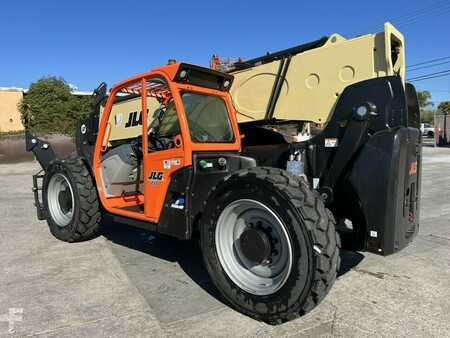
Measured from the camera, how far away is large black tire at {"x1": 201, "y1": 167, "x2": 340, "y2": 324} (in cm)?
286

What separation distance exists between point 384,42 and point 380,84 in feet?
2.43

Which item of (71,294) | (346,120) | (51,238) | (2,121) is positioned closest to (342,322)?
(346,120)

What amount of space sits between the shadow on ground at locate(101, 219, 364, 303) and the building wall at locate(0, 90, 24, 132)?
2980 centimetres

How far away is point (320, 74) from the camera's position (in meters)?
4.55

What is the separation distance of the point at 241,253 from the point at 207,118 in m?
1.69

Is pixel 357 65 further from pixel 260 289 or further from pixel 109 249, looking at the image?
pixel 109 249

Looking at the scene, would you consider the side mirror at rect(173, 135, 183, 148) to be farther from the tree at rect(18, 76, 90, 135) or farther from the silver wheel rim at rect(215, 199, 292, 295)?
the tree at rect(18, 76, 90, 135)

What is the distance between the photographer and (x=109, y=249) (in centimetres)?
526

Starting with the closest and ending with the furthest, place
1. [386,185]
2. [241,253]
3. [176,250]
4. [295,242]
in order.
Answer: [295,242]
[386,185]
[241,253]
[176,250]

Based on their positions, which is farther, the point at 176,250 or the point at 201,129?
the point at 176,250

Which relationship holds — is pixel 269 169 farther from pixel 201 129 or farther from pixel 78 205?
pixel 78 205

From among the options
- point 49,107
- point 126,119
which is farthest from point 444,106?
point 126,119

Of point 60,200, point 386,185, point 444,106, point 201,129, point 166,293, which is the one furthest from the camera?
point 444,106

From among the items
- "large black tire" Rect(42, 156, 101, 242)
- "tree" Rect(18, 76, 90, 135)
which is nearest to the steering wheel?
"large black tire" Rect(42, 156, 101, 242)
